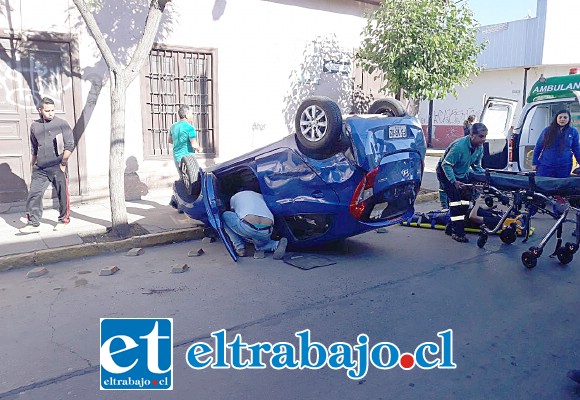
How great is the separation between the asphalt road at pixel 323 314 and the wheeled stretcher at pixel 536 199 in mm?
212

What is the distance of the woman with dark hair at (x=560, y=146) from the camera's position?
735 cm

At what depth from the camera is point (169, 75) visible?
377 inches

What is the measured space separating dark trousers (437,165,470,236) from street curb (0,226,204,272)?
3.46 metres

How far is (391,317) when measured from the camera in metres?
4.31

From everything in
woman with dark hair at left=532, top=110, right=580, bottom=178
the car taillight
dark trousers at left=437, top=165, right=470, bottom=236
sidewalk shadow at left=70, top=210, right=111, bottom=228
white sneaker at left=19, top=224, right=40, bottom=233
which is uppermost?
woman with dark hair at left=532, top=110, right=580, bottom=178

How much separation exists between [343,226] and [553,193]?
241cm

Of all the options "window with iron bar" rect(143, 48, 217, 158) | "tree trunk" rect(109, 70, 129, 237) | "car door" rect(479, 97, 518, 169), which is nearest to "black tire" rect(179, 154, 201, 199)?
"tree trunk" rect(109, 70, 129, 237)

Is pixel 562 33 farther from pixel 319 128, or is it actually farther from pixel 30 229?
pixel 30 229

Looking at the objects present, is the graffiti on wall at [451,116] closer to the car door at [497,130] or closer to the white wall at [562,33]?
the white wall at [562,33]

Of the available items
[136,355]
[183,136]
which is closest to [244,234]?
[183,136]

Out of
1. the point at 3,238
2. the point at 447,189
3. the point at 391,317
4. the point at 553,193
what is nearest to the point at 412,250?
the point at 447,189

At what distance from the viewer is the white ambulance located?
29.3 feet

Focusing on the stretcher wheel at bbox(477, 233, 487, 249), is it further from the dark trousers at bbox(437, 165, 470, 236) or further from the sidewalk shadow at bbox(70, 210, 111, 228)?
the sidewalk shadow at bbox(70, 210, 111, 228)

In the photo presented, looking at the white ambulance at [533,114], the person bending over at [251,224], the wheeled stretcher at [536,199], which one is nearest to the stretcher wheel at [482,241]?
the wheeled stretcher at [536,199]
